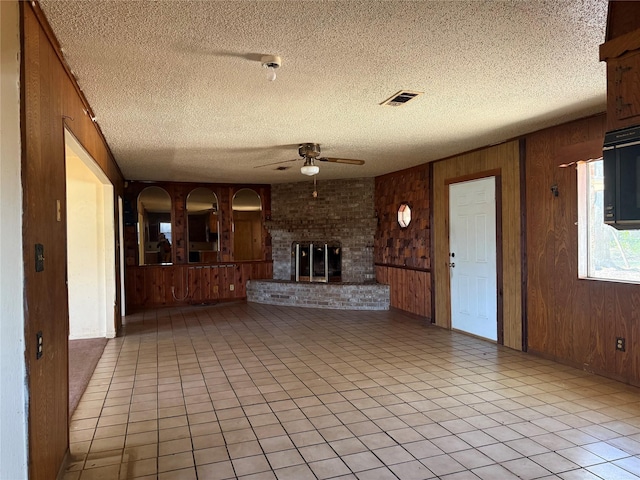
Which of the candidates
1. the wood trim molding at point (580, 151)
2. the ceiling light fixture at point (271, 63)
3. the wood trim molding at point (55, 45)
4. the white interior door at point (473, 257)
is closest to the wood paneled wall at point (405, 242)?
the white interior door at point (473, 257)

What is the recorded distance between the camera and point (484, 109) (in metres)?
3.72

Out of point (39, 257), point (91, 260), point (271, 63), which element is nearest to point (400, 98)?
point (271, 63)

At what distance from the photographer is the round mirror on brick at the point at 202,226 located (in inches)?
331

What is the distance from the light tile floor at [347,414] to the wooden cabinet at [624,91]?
188 cm

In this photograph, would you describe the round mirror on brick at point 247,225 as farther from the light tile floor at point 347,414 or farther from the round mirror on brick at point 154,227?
the light tile floor at point 347,414

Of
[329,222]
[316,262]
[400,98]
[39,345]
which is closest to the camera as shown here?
[39,345]

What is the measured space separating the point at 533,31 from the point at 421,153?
3.45 metres

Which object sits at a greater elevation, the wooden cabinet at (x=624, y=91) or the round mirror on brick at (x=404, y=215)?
the wooden cabinet at (x=624, y=91)

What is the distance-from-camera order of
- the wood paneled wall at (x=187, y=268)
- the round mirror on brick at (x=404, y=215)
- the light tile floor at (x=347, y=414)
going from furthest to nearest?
the wood paneled wall at (x=187, y=268), the round mirror on brick at (x=404, y=215), the light tile floor at (x=347, y=414)

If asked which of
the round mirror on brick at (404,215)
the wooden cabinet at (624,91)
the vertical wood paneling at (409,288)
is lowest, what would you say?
the vertical wood paneling at (409,288)

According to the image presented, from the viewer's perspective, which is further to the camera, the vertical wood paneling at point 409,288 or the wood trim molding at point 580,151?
the vertical wood paneling at point 409,288

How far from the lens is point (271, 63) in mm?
2568

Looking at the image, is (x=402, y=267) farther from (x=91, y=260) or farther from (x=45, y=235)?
(x=45, y=235)

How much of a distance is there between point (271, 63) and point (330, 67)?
15.7 inches
